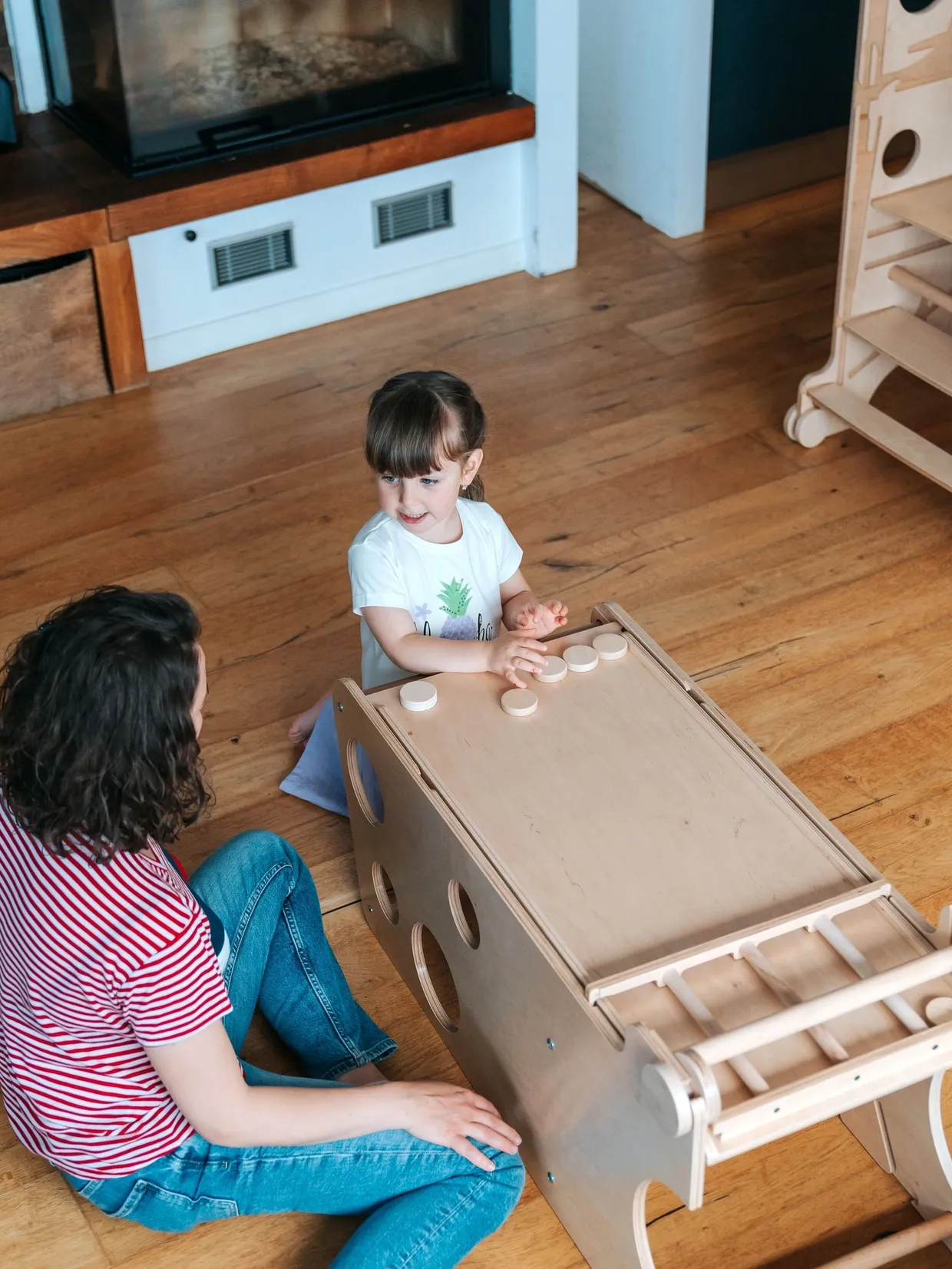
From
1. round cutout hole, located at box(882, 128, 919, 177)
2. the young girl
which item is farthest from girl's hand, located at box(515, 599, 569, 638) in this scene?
round cutout hole, located at box(882, 128, 919, 177)

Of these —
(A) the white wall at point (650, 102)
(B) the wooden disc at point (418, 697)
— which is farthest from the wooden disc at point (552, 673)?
(A) the white wall at point (650, 102)

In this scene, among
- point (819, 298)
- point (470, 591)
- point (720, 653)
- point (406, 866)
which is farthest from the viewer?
point (819, 298)

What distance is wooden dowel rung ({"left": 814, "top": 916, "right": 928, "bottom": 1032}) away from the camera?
3.71ft

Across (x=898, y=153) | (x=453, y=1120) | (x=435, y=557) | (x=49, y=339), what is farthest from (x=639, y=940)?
(x=898, y=153)

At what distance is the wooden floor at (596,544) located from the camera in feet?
4.60

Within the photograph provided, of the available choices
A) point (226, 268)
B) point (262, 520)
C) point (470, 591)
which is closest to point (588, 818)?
point (470, 591)

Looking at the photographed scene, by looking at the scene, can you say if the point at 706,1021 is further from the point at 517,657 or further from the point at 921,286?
the point at 921,286

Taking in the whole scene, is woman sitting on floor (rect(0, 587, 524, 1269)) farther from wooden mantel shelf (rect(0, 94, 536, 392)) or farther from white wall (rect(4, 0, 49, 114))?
white wall (rect(4, 0, 49, 114))

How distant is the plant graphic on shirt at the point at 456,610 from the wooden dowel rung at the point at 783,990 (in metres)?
0.58

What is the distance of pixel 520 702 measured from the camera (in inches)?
57.7

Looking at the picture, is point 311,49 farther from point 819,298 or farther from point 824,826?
point 824,826

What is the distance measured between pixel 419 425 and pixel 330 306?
1480mm

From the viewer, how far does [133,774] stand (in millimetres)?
1040

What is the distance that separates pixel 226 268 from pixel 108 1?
0.49 m
